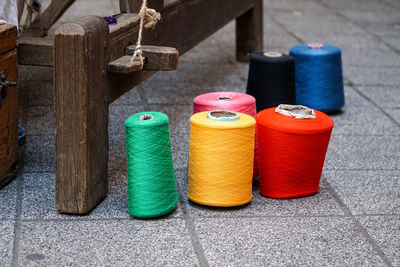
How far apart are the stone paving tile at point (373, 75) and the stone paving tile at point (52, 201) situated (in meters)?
2.46

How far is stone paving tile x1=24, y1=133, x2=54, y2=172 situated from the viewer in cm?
299

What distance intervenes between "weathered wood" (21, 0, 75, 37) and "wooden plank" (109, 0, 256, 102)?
797mm

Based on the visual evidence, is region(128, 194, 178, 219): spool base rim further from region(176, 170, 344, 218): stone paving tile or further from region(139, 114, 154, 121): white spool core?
region(139, 114, 154, 121): white spool core

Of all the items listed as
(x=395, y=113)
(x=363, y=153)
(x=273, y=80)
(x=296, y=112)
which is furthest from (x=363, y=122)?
(x=296, y=112)

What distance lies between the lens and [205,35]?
3.94 metres

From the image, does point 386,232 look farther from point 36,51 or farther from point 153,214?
point 36,51

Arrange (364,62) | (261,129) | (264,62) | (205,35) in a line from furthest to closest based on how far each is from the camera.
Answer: (364,62) < (205,35) < (264,62) < (261,129)

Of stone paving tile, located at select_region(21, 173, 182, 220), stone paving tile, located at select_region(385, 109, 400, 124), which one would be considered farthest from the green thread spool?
stone paving tile, located at select_region(385, 109, 400, 124)

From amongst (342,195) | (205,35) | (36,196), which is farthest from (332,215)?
(205,35)

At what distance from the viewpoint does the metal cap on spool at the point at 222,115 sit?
8.40 ft

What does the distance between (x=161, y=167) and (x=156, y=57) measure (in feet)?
1.60

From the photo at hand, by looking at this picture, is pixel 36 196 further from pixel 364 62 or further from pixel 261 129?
pixel 364 62

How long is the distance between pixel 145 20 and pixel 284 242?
47.9 inches

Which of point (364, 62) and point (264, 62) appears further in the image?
point (364, 62)
